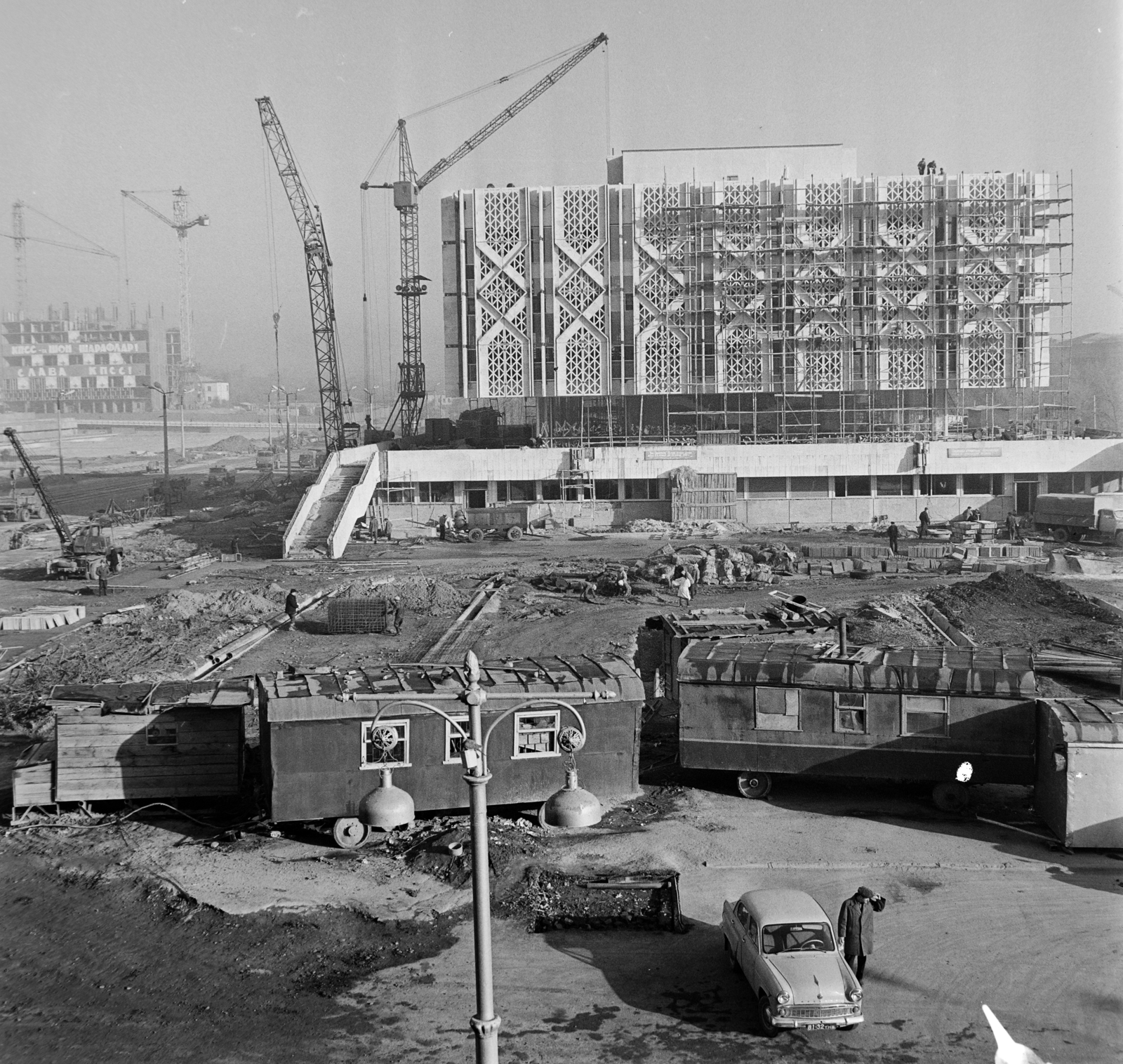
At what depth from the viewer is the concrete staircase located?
5400 cm

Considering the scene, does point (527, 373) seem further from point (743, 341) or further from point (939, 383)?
point (939, 383)

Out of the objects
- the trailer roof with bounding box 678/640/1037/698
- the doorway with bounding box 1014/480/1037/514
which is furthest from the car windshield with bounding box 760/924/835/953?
the doorway with bounding box 1014/480/1037/514

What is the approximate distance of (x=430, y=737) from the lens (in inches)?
728

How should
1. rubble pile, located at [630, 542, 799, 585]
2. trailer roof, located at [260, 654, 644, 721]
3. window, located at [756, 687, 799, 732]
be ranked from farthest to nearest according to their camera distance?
rubble pile, located at [630, 542, 799, 585]
window, located at [756, 687, 799, 732]
trailer roof, located at [260, 654, 644, 721]

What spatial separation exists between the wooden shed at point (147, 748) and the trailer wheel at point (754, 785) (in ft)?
27.3

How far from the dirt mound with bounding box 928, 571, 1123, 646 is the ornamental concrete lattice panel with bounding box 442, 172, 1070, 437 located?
94.0ft

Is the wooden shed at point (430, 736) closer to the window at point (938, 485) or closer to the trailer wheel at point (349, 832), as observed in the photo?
the trailer wheel at point (349, 832)

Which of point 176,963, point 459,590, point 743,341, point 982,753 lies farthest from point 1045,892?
point 743,341

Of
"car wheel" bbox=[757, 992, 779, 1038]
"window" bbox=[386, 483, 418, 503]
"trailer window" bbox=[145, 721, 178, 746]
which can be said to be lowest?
"car wheel" bbox=[757, 992, 779, 1038]

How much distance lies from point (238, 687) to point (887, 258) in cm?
5452

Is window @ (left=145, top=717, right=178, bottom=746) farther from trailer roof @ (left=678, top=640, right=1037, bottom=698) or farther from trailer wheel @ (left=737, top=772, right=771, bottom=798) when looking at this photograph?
trailer wheel @ (left=737, top=772, right=771, bottom=798)

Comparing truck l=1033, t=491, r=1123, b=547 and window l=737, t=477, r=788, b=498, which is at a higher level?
window l=737, t=477, r=788, b=498

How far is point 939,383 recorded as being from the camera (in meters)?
67.6

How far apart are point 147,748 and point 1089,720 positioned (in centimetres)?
1462
